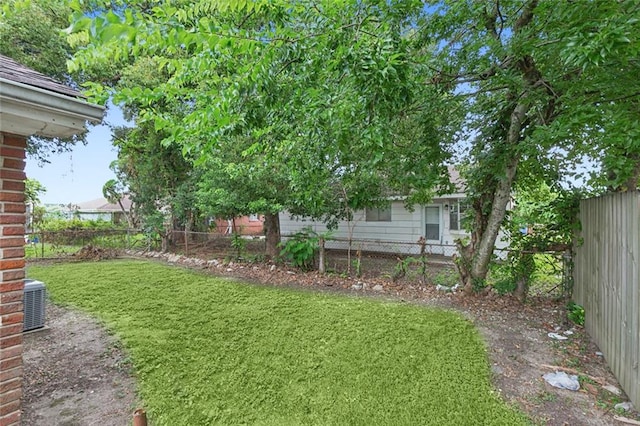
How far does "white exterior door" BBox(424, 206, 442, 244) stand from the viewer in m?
11.3

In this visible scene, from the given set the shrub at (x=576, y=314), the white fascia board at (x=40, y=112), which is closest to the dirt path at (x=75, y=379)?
the white fascia board at (x=40, y=112)

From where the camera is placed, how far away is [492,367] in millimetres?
3197

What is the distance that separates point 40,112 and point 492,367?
13.8 ft

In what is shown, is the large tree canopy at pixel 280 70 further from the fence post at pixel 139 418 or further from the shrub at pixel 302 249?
the shrub at pixel 302 249

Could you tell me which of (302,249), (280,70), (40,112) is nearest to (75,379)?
(40,112)

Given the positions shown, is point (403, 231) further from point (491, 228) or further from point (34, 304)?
point (34, 304)

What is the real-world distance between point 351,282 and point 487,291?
259 cm

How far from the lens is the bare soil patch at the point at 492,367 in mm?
2465

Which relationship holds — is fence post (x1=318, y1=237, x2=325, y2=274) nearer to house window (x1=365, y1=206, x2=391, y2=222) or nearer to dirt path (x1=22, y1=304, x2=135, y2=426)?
dirt path (x1=22, y1=304, x2=135, y2=426)

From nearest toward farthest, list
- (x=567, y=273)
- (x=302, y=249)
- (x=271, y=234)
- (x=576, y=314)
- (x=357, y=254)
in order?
(x=576, y=314), (x=567, y=273), (x=357, y=254), (x=302, y=249), (x=271, y=234)

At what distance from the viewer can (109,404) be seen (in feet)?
8.38

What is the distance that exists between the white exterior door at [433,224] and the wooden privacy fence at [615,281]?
275 inches

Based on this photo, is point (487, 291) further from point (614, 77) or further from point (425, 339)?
point (614, 77)

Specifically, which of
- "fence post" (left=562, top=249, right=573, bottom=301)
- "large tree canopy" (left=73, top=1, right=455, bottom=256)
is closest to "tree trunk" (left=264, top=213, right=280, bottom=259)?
"large tree canopy" (left=73, top=1, right=455, bottom=256)
